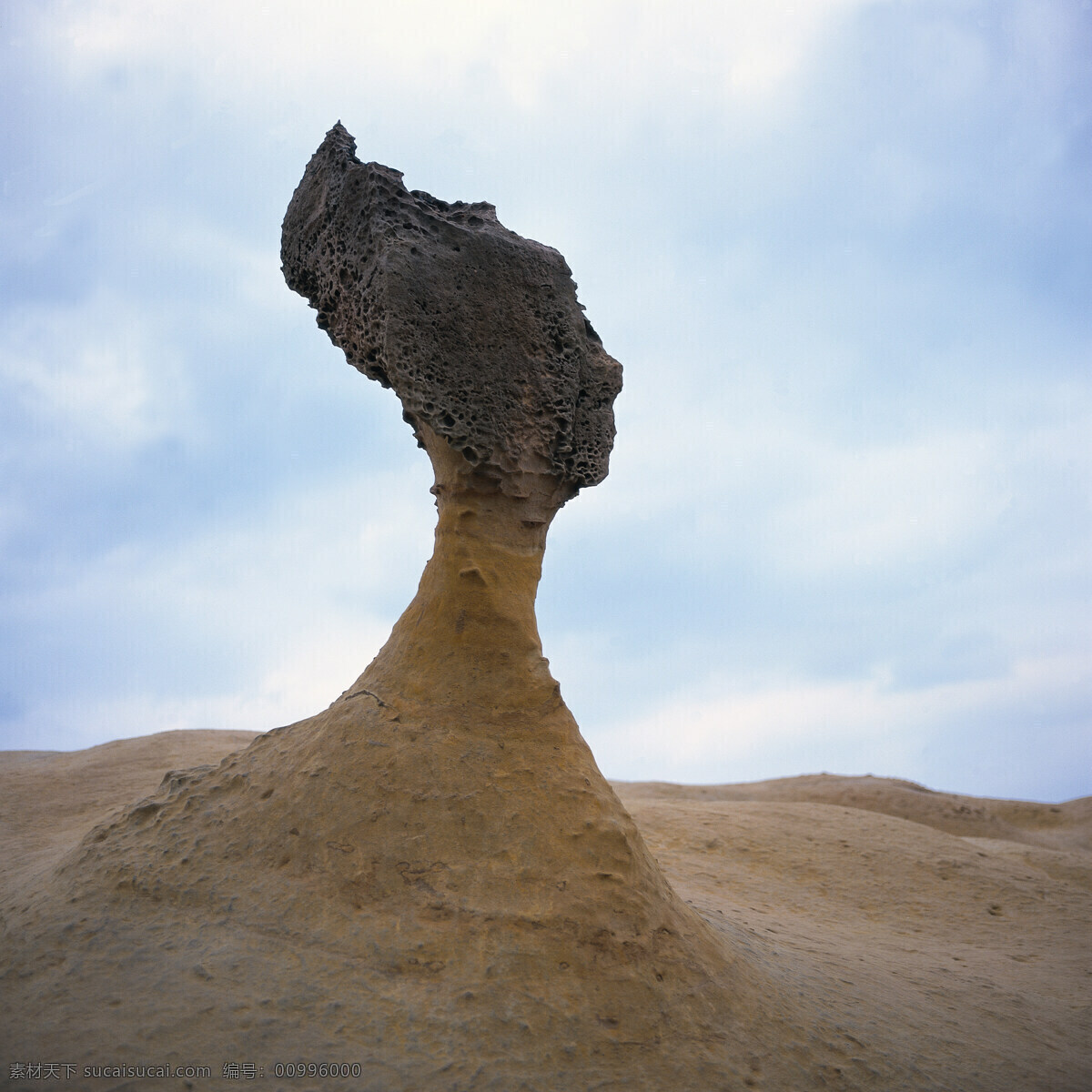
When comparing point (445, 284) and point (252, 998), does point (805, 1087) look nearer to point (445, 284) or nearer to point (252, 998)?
point (252, 998)

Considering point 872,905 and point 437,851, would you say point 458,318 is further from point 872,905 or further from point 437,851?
point 872,905

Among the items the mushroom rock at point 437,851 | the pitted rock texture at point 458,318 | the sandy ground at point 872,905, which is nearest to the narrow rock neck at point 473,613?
the mushroom rock at point 437,851

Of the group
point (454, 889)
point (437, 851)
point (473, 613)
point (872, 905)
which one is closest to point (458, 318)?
point (473, 613)

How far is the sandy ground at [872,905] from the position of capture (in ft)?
14.0

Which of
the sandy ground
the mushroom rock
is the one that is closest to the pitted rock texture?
the mushroom rock

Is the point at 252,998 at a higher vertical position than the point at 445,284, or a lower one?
lower

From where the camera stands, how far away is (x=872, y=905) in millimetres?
6895

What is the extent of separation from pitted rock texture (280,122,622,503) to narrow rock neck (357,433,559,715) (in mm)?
131

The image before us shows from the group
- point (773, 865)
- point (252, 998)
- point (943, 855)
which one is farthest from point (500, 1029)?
point (943, 855)

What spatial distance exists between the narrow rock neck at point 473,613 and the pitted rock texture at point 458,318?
0.13 m

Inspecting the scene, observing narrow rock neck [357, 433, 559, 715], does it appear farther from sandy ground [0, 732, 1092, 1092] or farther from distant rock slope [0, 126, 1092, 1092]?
sandy ground [0, 732, 1092, 1092]

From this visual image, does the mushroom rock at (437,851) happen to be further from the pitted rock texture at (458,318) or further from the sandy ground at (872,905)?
the sandy ground at (872,905)

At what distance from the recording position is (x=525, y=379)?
4441 mm

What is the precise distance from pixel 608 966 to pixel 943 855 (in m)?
5.50
